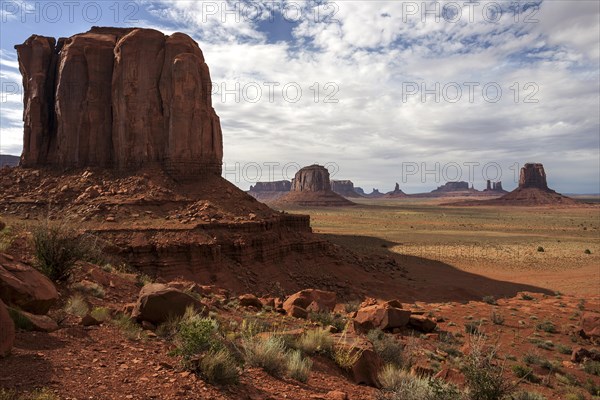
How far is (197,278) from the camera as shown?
2009 cm

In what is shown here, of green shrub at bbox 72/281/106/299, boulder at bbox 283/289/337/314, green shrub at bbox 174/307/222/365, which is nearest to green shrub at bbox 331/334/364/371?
green shrub at bbox 174/307/222/365

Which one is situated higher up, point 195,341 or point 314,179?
point 314,179

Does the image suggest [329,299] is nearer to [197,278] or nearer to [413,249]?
[197,278]

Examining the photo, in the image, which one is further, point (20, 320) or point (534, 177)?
point (534, 177)

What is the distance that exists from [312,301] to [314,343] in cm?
645

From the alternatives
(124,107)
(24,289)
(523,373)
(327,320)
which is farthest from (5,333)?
(124,107)

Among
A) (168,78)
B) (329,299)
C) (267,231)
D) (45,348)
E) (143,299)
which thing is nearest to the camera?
(45,348)

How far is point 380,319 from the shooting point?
43.8ft

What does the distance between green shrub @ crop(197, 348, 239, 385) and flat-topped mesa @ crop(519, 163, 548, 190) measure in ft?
649

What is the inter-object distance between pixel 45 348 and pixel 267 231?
19.8m

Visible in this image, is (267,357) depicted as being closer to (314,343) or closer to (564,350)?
(314,343)

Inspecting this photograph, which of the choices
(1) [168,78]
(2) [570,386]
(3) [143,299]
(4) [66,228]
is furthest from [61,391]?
(1) [168,78]

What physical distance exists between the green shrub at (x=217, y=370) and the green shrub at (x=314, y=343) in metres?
2.62

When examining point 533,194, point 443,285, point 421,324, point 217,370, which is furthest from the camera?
point 533,194
